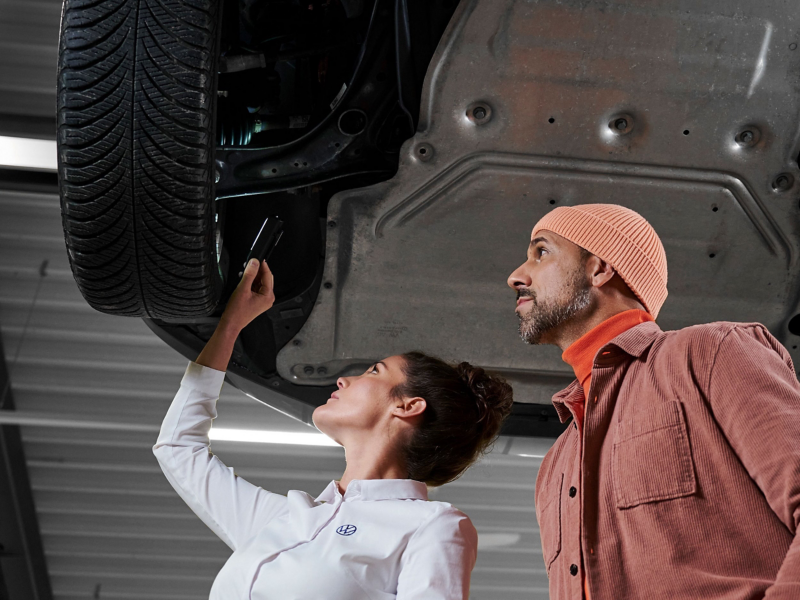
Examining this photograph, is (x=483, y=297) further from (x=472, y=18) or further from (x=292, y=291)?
(x=472, y=18)

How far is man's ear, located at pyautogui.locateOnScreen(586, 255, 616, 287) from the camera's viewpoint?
1.69m

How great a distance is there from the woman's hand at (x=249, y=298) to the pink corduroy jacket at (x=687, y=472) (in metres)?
0.85

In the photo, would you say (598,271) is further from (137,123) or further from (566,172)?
(137,123)

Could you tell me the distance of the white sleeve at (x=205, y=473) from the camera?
1.78 m

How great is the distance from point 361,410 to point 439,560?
1.36 feet

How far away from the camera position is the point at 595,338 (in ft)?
5.32

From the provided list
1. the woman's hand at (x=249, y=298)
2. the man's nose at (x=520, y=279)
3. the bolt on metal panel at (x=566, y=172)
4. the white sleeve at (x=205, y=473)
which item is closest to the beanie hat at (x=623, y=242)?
the man's nose at (x=520, y=279)

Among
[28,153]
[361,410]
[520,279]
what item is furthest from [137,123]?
[28,153]

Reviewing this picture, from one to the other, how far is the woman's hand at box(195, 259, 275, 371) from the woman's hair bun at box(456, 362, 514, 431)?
519 millimetres

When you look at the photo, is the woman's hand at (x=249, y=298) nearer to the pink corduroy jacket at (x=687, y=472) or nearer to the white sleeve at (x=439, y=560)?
the white sleeve at (x=439, y=560)

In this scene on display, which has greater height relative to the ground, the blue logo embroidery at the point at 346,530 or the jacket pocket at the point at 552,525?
the blue logo embroidery at the point at 346,530

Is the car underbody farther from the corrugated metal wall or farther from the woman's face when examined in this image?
the corrugated metal wall

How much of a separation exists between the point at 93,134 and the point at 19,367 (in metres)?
4.00

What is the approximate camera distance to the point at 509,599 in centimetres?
668
